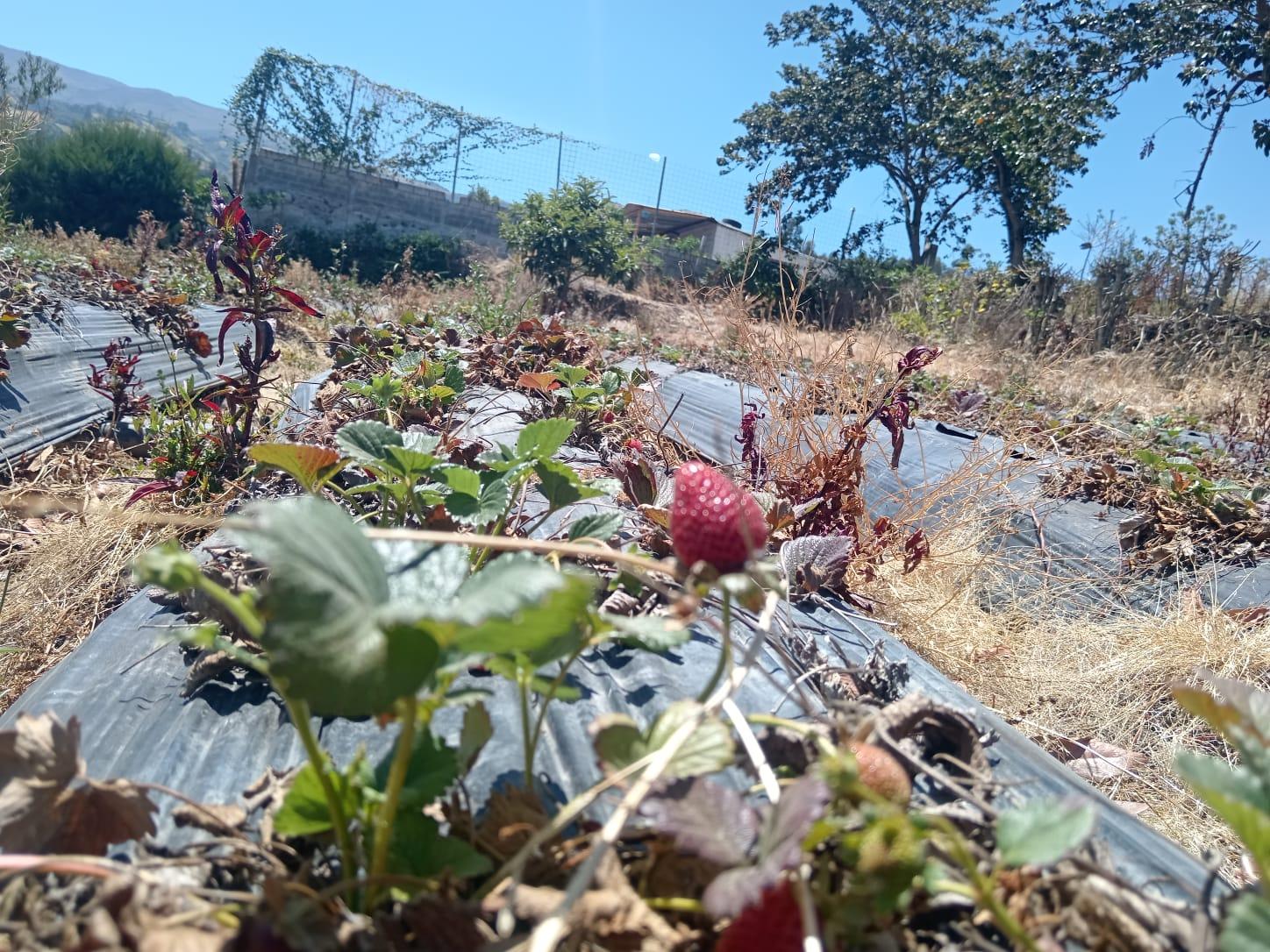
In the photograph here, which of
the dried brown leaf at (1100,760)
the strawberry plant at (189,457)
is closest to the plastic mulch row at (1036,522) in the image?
the dried brown leaf at (1100,760)

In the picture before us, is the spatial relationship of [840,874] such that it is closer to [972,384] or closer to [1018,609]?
[1018,609]

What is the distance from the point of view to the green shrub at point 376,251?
49.5 feet

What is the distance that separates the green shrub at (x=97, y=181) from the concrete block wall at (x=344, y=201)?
1.53 m

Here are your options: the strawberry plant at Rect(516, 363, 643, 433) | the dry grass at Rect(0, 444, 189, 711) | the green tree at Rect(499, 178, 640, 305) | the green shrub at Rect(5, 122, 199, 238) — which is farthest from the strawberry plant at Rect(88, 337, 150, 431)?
the green shrub at Rect(5, 122, 199, 238)

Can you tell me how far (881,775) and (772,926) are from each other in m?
0.19

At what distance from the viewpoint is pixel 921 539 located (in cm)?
217

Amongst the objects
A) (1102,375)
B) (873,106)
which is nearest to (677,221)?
(873,106)

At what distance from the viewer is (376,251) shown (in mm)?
15805

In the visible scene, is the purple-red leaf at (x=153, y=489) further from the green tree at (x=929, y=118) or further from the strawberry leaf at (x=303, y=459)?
the green tree at (x=929, y=118)

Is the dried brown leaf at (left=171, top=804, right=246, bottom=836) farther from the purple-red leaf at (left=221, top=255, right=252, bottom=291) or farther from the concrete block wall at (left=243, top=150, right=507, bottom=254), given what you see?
the concrete block wall at (left=243, top=150, right=507, bottom=254)

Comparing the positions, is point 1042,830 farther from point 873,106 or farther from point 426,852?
point 873,106

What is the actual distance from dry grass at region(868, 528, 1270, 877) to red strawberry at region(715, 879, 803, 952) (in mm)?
1582

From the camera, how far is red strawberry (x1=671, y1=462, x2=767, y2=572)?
0.64 meters

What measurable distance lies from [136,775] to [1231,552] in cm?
350
